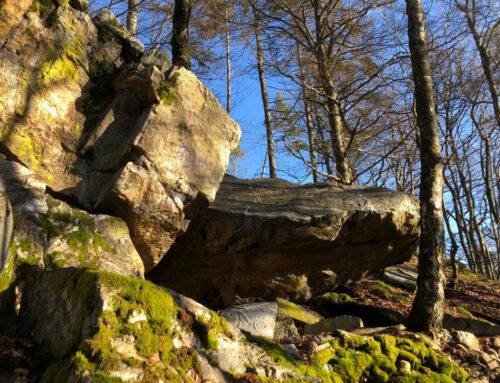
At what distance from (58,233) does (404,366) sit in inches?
159

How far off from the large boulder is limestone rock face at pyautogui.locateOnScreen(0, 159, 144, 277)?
6.30 ft

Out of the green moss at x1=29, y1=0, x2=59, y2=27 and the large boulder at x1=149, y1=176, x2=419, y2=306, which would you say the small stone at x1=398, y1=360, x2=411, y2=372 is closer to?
the large boulder at x1=149, y1=176, x2=419, y2=306

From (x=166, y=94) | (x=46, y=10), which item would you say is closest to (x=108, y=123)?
(x=166, y=94)

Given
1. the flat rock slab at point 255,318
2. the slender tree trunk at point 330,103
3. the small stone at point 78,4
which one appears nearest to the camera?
the flat rock slab at point 255,318

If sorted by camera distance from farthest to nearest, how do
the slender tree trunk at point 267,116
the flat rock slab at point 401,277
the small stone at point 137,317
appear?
the slender tree trunk at point 267,116 < the flat rock slab at point 401,277 < the small stone at point 137,317

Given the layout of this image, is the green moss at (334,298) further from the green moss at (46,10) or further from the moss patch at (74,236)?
the green moss at (46,10)

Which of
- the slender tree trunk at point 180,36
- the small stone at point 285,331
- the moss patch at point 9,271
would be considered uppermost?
the slender tree trunk at point 180,36

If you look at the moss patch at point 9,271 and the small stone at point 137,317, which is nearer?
the small stone at point 137,317

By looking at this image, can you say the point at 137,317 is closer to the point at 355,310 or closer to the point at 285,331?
the point at 285,331

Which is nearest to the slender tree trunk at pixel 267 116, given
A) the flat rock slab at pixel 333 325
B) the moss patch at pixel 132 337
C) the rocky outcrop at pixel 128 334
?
the flat rock slab at pixel 333 325

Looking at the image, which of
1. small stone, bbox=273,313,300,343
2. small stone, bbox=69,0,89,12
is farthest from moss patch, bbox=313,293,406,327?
small stone, bbox=69,0,89,12

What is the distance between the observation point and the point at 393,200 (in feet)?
24.5

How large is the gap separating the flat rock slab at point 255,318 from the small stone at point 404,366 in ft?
4.76

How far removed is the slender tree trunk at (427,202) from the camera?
244 inches
